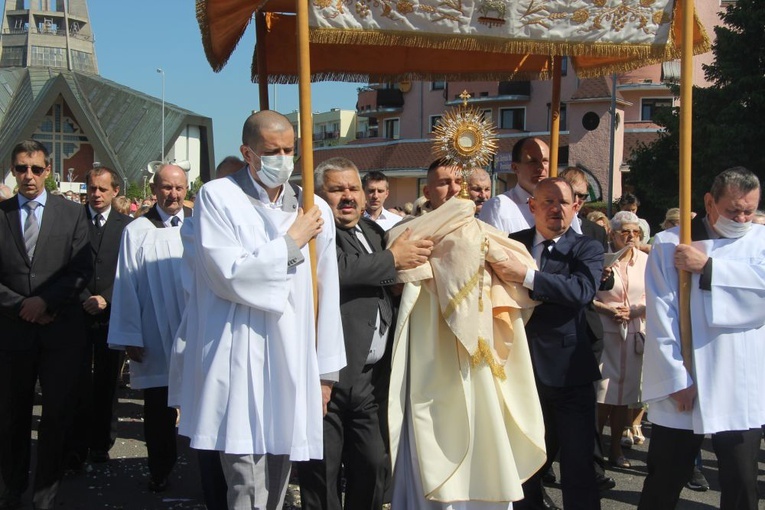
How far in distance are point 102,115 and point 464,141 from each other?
244 feet

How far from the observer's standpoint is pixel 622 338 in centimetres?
695

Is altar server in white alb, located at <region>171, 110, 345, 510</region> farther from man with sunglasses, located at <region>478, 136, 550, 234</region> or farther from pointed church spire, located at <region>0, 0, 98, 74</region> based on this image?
pointed church spire, located at <region>0, 0, 98, 74</region>

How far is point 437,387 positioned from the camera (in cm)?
464

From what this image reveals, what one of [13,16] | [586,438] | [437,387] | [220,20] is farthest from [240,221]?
[13,16]

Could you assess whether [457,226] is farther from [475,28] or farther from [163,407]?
[163,407]

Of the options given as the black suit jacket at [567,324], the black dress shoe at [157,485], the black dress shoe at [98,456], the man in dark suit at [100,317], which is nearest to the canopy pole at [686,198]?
the black suit jacket at [567,324]

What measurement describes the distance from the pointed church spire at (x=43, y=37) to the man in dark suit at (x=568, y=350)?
124712 mm

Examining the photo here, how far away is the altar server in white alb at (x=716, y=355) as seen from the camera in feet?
15.0

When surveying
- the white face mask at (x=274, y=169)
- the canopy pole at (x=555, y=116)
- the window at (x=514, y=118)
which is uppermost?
the window at (x=514, y=118)

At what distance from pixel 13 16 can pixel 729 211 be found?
451ft

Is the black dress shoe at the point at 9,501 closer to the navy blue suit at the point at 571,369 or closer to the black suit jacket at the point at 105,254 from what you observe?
the black suit jacket at the point at 105,254

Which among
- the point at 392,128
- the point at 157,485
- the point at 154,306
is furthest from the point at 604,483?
the point at 392,128

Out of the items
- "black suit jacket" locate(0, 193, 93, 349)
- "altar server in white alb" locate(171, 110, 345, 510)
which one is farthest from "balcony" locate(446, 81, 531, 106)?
"altar server in white alb" locate(171, 110, 345, 510)

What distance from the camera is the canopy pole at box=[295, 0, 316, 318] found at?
4242mm
